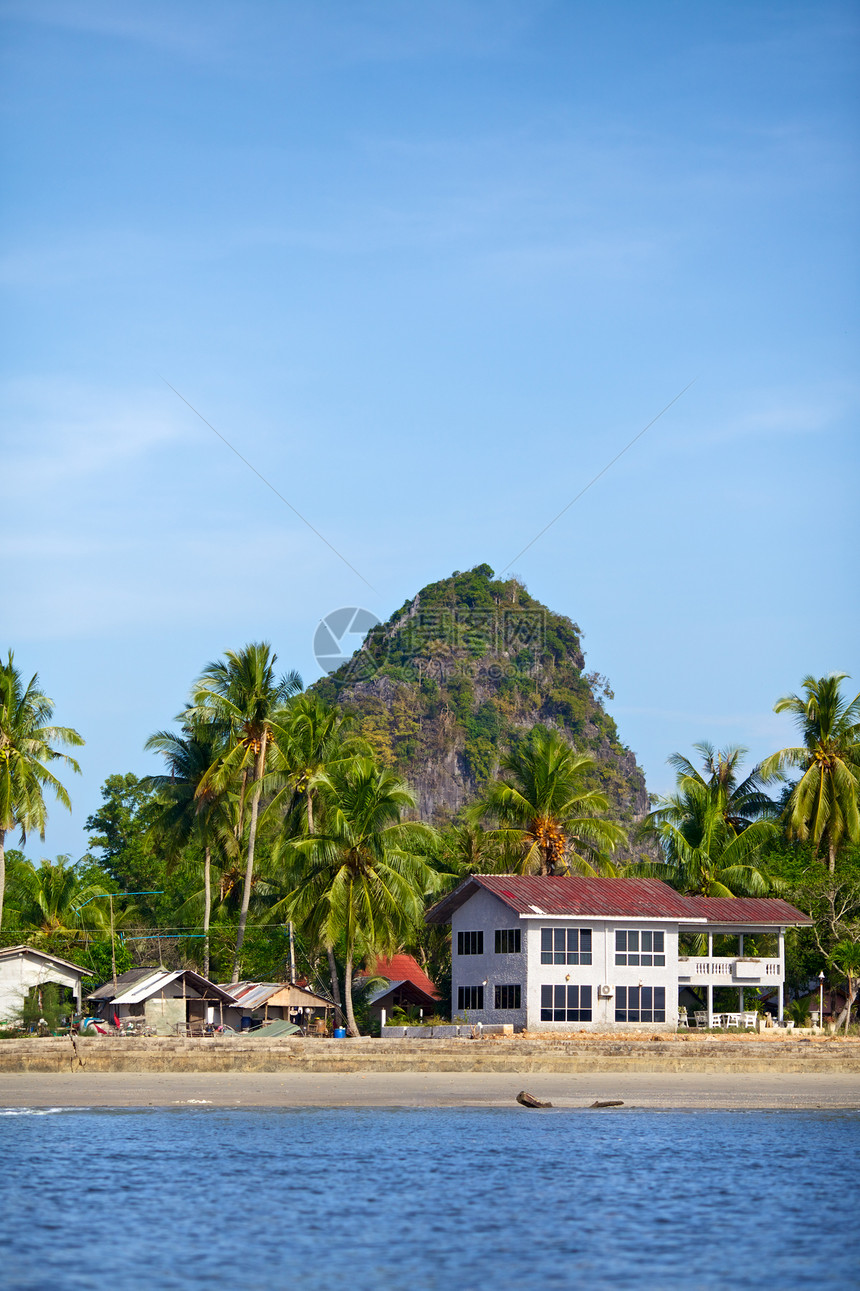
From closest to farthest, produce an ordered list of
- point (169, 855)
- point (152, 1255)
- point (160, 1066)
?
point (152, 1255), point (160, 1066), point (169, 855)

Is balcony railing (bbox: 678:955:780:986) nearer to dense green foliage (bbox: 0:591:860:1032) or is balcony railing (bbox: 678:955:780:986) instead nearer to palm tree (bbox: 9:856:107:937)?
dense green foliage (bbox: 0:591:860:1032)

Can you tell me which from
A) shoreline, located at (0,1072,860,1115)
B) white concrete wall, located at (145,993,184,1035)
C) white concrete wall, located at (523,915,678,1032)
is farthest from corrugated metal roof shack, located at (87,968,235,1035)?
white concrete wall, located at (523,915,678,1032)

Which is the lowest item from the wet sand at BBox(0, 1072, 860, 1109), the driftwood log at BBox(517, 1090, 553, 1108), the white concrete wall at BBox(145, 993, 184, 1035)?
the wet sand at BBox(0, 1072, 860, 1109)

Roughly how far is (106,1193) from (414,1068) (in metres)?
17.6

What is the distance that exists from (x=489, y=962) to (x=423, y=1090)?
40.4 feet

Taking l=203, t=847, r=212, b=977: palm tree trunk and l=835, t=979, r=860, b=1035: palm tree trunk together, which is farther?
l=203, t=847, r=212, b=977: palm tree trunk

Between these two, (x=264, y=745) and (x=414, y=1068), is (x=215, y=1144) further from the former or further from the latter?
(x=264, y=745)

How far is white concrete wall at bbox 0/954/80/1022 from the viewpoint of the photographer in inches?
1855

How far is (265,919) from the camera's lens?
1886 inches

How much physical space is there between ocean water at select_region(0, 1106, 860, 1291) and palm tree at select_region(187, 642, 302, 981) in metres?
20.1

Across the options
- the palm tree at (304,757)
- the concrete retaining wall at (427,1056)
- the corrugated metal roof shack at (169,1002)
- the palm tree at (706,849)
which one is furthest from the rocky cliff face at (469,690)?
the concrete retaining wall at (427,1056)

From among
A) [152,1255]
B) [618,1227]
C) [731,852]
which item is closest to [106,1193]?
[152,1255]

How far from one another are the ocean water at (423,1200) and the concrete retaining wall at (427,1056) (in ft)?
22.8

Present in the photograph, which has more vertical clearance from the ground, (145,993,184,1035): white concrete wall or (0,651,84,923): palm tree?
(0,651,84,923): palm tree
